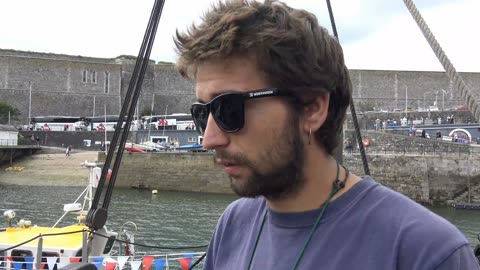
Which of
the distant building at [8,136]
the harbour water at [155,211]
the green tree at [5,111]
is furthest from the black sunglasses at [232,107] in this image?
the green tree at [5,111]

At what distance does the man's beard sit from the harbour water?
11.4 meters

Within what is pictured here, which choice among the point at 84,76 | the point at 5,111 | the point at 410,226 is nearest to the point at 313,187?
the point at 410,226

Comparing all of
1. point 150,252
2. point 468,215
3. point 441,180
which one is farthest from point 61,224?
point 441,180

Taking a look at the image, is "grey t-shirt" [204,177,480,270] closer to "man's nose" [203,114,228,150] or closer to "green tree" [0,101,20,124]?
"man's nose" [203,114,228,150]

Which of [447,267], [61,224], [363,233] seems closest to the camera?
[447,267]

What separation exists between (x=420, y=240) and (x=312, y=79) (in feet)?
1.26

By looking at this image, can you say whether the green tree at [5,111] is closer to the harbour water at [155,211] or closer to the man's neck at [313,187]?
the harbour water at [155,211]

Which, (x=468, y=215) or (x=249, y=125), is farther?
(x=468, y=215)

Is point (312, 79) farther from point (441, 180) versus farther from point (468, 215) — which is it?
point (441, 180)

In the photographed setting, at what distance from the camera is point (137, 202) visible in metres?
20.7

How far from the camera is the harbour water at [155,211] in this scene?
1373 centimetres

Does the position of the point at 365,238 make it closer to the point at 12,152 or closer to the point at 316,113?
the point at 316,113

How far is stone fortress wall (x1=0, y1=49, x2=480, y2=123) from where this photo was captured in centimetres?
4947

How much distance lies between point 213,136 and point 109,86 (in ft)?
173
